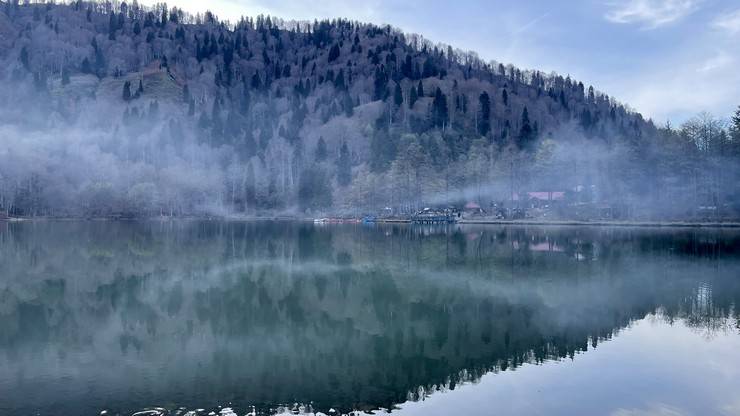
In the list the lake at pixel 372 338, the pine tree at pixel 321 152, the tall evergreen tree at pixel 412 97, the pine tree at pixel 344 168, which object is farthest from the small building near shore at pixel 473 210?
the lake at pixel 372 338

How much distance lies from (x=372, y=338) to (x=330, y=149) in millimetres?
141045

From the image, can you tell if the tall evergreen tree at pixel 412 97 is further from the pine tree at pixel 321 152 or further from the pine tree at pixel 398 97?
the pine tree at pixel 321 152

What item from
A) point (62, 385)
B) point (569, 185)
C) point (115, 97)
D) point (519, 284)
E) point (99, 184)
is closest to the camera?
point (62, 385)

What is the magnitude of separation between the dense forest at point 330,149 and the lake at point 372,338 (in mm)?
55442

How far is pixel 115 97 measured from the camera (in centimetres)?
17862

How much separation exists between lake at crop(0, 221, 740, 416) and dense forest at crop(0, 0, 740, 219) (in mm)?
55442

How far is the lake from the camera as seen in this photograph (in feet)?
42.7

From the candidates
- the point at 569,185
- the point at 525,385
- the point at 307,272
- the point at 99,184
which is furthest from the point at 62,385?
the point at 99,184

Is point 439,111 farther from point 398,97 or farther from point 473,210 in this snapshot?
point 473,210

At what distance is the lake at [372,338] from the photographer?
13008 mm

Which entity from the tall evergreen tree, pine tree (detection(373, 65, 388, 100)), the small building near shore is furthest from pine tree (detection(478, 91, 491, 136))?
the small building near shore

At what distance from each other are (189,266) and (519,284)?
20.2 m

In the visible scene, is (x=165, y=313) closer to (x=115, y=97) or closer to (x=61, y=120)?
(x=61, y=120)

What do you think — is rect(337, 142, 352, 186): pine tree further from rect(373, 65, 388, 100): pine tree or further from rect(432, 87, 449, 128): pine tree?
rect(373, 65, 388, 100): pine tree
